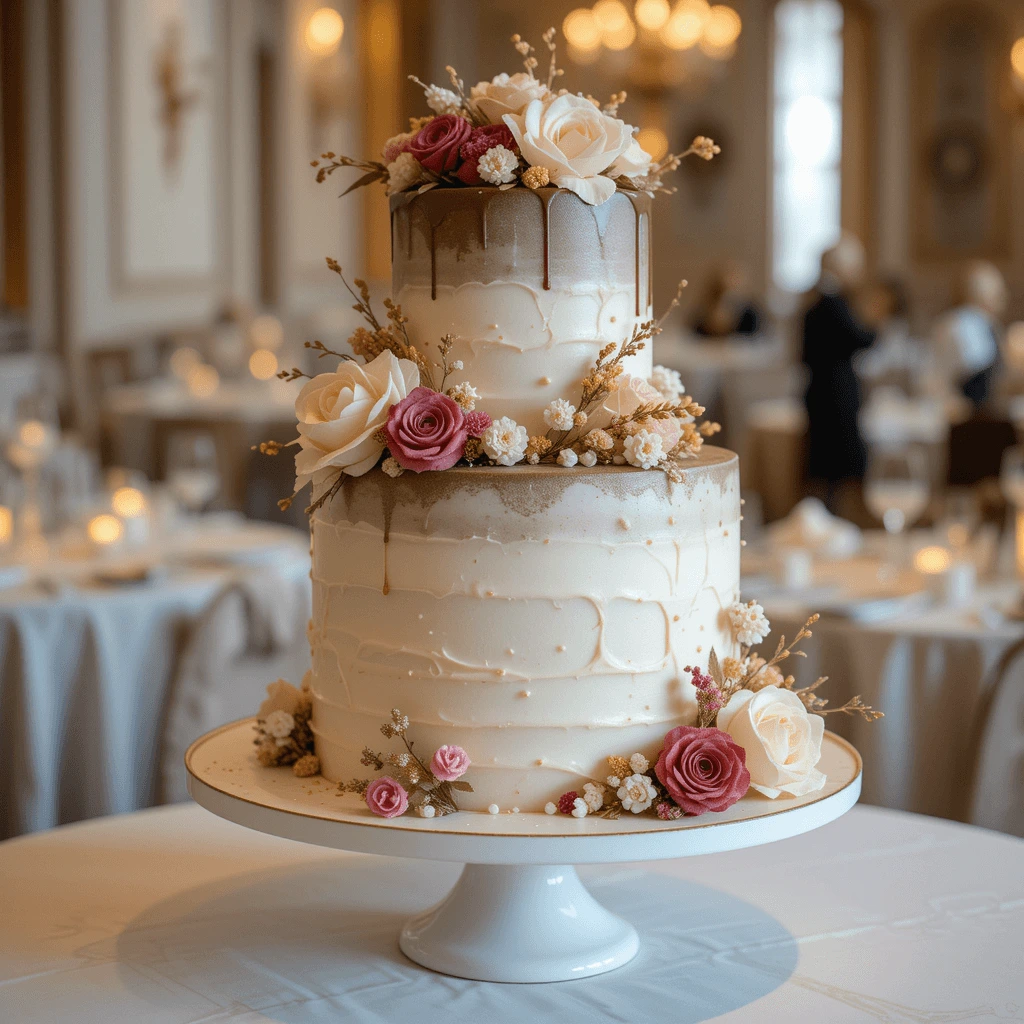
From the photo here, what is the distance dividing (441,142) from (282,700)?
72 centimetres

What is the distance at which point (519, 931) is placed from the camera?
1.75 m

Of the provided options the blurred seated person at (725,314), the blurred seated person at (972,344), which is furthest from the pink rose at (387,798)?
the blurred seated person at (725,314)

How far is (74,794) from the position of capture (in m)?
3.62

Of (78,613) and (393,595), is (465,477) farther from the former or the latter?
(78,613)

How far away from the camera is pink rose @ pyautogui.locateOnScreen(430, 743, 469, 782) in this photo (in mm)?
1637

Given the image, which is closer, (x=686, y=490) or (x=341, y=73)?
(x=686, y=490)

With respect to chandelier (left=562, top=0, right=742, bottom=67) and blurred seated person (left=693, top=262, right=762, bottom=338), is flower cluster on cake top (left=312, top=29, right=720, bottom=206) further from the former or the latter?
blurred seated person (left=693, top=262, right=762, bottom=338)

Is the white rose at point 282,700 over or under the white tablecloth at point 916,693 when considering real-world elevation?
over

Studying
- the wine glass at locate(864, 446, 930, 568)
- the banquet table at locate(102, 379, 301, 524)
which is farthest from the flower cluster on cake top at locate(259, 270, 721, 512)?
the banquet table at locate(102, 379, 301, 524)

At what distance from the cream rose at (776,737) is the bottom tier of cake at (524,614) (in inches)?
3.4

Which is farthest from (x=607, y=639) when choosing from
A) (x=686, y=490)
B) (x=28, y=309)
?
(x=28, y=309)

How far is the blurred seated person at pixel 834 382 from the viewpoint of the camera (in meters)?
7.57

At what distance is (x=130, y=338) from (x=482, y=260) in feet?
27.0

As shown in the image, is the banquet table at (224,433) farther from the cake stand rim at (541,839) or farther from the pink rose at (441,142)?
the cake stand rim at (541,839)
